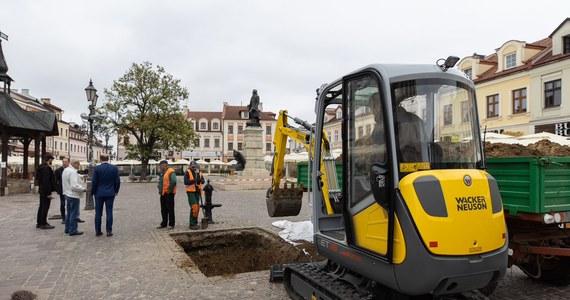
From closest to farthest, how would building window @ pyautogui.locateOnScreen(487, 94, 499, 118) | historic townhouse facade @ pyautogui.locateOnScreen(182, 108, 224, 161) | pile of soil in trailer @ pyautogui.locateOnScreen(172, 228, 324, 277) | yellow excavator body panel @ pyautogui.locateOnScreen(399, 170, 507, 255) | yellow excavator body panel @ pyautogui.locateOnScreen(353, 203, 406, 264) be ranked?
yellow excavator body panel @ pyautogui.locateOnScreen(399, 170, 507, 255) < yellow excavator body panel @ pyautogui.locateOnScreen(353, 203, 406, 264) < pile of soil in trailer @ pyautogui.locateOnScreen(172, 228, 324, 277) < building window @ pyautogui.locateOnScreen(487, 94, 499, 118) < historic townhouse facade @ pyautogui.locateOnScreen(182, 108, 224, 161)

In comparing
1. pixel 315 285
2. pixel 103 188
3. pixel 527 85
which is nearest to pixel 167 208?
pixel 103 188

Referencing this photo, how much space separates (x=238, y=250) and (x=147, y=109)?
2775 centimetres

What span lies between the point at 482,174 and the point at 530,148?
2.28 metres

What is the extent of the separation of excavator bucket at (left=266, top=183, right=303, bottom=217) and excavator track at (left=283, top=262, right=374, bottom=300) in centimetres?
89

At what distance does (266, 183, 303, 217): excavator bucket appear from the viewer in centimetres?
596

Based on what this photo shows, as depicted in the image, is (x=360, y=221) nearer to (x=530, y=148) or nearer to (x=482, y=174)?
(x=482, y=174)

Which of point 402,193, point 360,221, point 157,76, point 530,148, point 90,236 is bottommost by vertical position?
point 90,236

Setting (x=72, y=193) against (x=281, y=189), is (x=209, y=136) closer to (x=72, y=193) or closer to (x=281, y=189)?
(x=72, y=193)

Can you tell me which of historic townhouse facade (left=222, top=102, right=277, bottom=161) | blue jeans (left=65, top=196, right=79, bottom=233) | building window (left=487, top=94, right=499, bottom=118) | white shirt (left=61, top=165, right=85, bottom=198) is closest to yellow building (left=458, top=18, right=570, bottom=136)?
building window (left=487, top=94, right=499, bottom=118)

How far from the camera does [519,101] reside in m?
27.5

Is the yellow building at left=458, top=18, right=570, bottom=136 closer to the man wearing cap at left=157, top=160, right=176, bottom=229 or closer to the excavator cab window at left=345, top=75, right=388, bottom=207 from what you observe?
the man wearing cap at left=157, top=160, right=176, bottom=229

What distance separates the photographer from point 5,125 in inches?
755

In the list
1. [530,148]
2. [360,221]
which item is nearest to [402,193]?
[360,221]

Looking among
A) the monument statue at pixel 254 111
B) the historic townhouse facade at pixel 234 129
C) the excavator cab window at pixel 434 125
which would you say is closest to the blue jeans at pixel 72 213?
the excavator cab window at pixel 434 125
